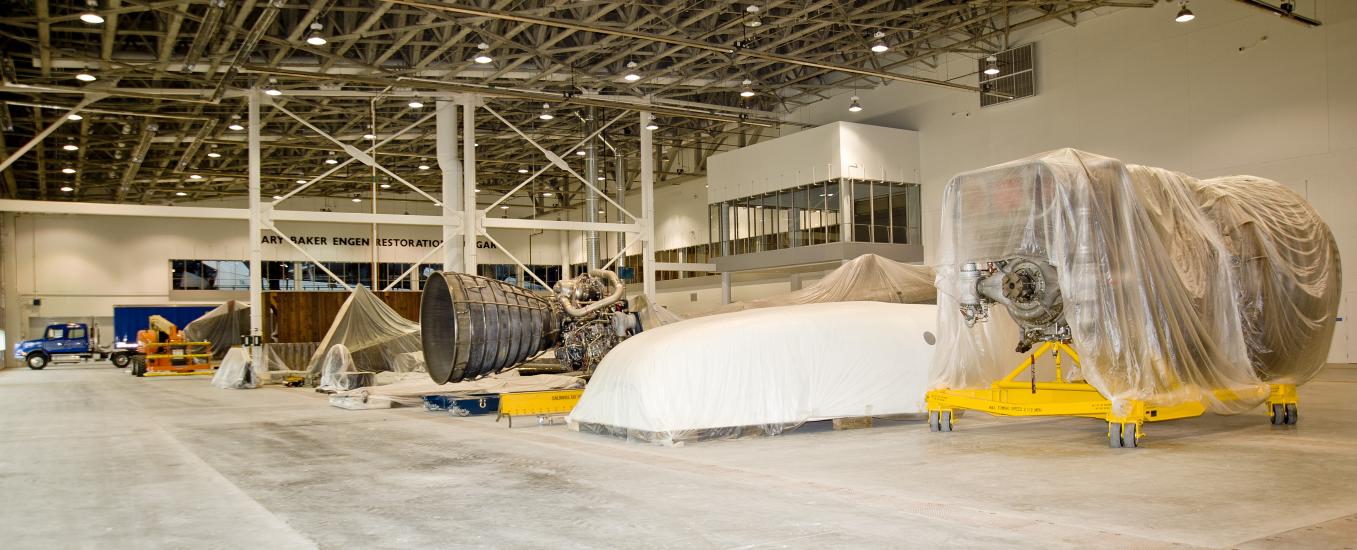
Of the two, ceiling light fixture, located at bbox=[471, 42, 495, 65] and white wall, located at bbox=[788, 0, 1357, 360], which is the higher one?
ceiling light fixture, located at bbox=[471, 42, 495, 65]

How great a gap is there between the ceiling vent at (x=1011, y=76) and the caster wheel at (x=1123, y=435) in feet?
62.8

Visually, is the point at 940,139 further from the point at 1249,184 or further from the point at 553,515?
the point at 553,515

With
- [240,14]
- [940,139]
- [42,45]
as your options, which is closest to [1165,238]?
[240,14]

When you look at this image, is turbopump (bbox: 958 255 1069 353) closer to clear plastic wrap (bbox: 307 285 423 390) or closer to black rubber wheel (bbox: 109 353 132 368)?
clear plastic wrap (bbox: 307 285 423 390)

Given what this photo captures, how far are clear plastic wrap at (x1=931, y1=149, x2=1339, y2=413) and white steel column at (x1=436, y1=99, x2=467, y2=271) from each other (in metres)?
17.9

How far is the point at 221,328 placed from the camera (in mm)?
34094

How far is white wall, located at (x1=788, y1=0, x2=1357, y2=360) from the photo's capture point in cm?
1970

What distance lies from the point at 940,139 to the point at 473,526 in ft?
84.9

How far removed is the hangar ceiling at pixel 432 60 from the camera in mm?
20781

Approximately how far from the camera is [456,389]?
1471cm

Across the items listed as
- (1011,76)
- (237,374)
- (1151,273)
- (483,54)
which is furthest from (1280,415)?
(237,374)

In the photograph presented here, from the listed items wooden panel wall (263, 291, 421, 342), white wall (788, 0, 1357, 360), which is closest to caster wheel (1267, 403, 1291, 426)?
white wall (788, 0, 1357, 360)

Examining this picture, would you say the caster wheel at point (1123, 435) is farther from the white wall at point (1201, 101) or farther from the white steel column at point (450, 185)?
the white steel column at point (450, 185)

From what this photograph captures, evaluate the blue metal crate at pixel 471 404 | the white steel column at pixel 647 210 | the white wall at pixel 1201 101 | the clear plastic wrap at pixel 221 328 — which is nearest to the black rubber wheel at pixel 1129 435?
the blue metal crate at pixel 471 404
